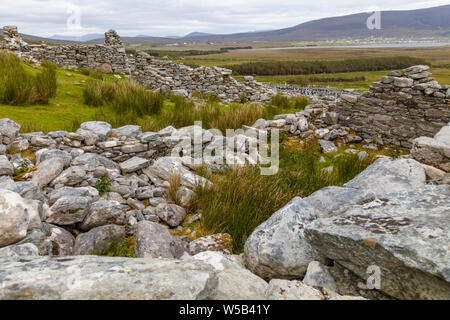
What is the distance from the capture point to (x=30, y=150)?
14.9 ft

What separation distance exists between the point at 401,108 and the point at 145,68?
1184 centimetres

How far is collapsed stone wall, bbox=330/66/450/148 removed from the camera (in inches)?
299

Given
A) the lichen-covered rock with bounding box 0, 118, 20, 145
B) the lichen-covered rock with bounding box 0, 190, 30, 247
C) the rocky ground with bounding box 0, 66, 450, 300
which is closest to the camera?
the rocky ground with bounding box 0, 66, 450, 300

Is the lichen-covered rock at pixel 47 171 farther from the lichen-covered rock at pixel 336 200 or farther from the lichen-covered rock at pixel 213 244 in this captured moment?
the lichen-covered rock at pixel 336 200

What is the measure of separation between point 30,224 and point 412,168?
4.29m

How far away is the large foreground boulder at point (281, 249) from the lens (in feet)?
7.35

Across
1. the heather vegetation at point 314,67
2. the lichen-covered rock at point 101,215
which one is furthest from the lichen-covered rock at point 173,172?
the heather vegetation at point 314,67

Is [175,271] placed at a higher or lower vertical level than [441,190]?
lower

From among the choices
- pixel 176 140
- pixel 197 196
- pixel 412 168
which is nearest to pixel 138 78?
pixel 176 140

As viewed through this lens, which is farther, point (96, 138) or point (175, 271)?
point (96, 138)

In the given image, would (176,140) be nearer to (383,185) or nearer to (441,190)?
(383,185)

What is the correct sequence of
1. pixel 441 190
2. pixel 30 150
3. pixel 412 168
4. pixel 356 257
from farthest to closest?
pixel 30 150
pixel 412 168
pixel 441 190
pixel 356 257

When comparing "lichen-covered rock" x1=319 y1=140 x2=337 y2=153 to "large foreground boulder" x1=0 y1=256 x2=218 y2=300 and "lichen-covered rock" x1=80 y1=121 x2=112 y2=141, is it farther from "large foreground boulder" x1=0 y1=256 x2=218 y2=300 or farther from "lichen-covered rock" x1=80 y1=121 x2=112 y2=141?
"large foreground boulder" x1=0 y1=256 x2=218 y2=300

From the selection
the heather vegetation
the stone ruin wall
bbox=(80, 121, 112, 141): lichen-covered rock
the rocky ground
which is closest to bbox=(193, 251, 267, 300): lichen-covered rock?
the rocky ground
